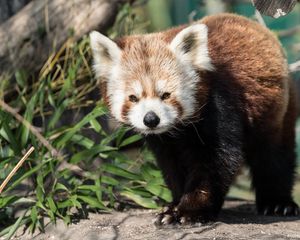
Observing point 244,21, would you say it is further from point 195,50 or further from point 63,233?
point 63,233

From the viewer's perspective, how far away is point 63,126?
6.30 m

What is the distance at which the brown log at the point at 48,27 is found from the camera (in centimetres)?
661

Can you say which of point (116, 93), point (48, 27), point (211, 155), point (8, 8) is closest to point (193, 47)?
point (116, 93)

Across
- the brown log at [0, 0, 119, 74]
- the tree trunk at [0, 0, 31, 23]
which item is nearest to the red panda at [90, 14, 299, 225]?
the brown log at [0, 0, 119, 74]

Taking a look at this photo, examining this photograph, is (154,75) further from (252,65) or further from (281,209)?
(281,209)

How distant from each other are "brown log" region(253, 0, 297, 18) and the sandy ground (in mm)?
1537

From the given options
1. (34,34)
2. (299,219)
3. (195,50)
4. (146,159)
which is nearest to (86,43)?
(34,34)

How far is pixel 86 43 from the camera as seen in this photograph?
262 inches

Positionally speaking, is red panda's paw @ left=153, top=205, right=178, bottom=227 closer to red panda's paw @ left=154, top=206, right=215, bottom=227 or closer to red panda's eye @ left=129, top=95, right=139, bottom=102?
red panda's paw @ left=154, top=206, right=215, bottom=227

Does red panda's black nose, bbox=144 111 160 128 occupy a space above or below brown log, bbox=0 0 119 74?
below

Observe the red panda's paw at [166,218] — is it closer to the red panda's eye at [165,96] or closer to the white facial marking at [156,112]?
the white facial marking at [156,112]

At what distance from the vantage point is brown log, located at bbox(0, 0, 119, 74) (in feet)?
21.7

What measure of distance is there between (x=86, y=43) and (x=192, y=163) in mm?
2008

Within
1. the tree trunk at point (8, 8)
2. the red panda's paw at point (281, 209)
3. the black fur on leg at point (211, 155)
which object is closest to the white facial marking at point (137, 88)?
the black fur on leg at point (211, 155)
